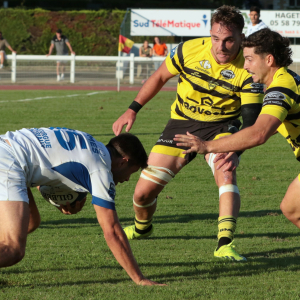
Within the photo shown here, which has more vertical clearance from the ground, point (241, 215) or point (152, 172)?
point (152, 172)

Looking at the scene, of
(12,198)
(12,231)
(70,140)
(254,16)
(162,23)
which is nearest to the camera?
(12,231)

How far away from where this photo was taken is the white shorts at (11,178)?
154 inches

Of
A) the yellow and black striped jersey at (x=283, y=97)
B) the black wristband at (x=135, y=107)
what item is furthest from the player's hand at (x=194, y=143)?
the black wristband at (x=135, y=107)

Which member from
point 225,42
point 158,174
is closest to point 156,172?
point 158,174

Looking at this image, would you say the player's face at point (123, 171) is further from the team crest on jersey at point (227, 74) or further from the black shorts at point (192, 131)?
the team crest on jersey at point (227, 74)

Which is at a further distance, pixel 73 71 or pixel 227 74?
pixel 73 71

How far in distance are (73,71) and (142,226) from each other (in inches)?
798

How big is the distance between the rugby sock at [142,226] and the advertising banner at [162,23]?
85.0 feet

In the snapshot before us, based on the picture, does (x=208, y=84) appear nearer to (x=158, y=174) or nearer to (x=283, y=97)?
(x=158, y=174)

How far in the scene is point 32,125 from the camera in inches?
510

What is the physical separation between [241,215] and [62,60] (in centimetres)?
1986

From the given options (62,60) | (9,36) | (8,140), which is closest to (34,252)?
(8,140)

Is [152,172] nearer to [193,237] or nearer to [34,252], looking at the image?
[193,237]

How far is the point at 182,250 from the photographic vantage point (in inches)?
215
